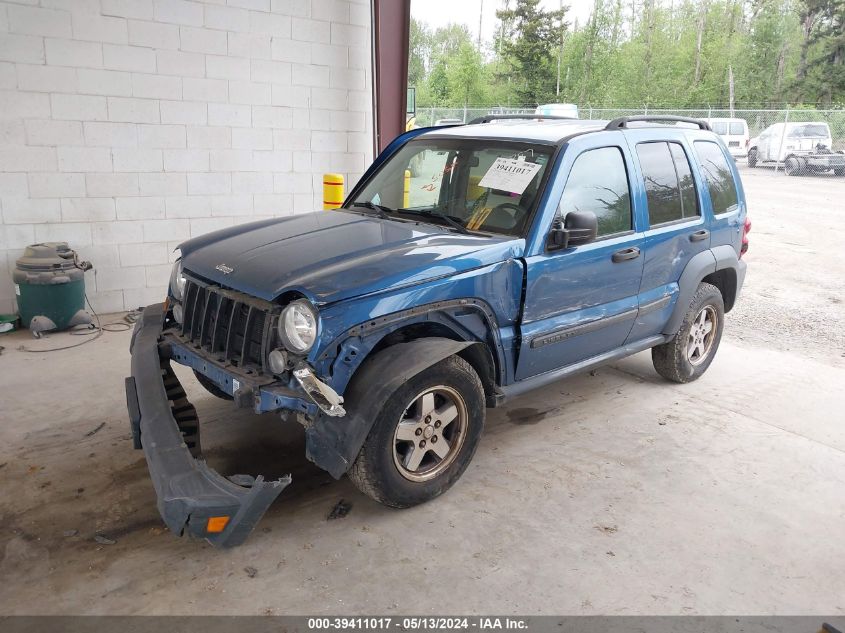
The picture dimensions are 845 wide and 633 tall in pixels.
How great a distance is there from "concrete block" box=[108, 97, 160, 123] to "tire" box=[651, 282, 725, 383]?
5169mm

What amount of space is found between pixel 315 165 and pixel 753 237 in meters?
8.30

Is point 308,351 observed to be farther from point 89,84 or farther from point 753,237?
point 753,237

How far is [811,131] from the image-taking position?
1948cm

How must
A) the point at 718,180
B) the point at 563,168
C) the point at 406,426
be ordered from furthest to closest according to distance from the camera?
1. the point at 718,180
2. the point at 563,168
3. the point at 406,426

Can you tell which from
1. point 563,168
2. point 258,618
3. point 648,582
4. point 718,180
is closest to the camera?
point 258,618

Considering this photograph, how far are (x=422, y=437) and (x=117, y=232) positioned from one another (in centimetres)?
473

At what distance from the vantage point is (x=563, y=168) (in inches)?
150

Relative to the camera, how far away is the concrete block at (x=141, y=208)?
667 cm

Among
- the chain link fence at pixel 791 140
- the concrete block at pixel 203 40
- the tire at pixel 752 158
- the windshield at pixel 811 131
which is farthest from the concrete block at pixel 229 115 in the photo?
the tire at pixel 752 158

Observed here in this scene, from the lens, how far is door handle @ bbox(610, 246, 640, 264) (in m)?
4.09

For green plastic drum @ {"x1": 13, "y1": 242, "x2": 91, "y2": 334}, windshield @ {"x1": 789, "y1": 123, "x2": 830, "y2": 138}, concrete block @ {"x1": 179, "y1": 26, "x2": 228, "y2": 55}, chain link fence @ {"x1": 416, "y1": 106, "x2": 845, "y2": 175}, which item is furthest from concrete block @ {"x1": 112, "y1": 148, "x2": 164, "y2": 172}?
windshield @ {"x1": 789, "y1": 123, "x2": 830, "y2": 138}

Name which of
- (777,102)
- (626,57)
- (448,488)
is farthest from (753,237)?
(626,57)

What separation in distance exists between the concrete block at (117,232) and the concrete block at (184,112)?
3.57 feet

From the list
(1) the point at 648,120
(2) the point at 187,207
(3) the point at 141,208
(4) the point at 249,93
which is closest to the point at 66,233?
(3) the point at 141,208
